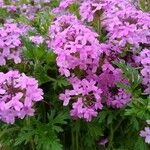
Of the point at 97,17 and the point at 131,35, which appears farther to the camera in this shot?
the point at 97,17

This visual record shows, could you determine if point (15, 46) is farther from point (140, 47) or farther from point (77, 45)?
point (140, 47)

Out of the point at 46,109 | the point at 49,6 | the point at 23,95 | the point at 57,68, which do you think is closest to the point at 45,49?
the point at 57,68

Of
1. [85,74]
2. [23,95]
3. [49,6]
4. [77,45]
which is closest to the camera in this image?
[23,95]

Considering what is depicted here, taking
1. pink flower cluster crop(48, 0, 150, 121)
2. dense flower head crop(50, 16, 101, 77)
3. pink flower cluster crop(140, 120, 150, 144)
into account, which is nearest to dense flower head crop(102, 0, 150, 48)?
pink flower cluster crop(48, 0, 150, 121)

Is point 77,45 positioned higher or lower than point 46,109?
higher

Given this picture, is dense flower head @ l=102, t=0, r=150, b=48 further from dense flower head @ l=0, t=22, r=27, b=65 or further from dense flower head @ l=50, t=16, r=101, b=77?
dense flower head @ l=0, t=22, r=27, b=65

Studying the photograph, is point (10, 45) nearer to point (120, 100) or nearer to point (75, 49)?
point (75, 49)

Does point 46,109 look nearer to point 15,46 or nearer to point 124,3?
point 15,46

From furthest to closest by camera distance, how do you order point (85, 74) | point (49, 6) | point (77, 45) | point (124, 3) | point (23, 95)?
point (49, 6)
point (124, 3)
point (85, 74)
point (77, 45)
point (23, 95)

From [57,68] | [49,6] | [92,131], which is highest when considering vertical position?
[57,68]
